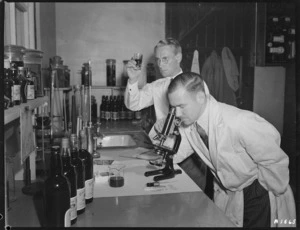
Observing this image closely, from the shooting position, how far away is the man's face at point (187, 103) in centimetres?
142

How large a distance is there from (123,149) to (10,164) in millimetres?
861

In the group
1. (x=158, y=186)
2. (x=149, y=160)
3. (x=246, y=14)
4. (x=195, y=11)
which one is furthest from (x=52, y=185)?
(x=195, y=11)

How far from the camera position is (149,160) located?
174 cm

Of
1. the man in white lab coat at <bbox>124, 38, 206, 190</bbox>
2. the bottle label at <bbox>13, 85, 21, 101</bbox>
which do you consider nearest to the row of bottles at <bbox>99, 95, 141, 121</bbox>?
the man in white lab coat at <bbox>124, 38, 206, 190</bbox>

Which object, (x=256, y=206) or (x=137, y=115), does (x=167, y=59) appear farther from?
(x=137, y=115)

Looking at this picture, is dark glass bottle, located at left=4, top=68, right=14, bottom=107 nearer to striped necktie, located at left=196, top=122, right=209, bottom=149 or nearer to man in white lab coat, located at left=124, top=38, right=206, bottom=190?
striped necktie, located at left=196, top=122, right=209, bottom=149

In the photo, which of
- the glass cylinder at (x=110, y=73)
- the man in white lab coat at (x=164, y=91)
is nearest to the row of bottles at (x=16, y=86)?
the man in white lab coat at (x=164, y=91)

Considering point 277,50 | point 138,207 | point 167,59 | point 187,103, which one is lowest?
point 138,207

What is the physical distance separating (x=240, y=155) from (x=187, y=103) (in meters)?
0.35

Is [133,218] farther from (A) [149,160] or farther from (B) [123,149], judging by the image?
(B) [123,149]

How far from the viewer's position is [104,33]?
3932 millimetres

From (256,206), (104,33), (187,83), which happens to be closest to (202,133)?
(187,83)

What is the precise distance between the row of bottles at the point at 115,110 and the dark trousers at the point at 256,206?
2178 mm

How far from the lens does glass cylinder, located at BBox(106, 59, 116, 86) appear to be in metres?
3.86
